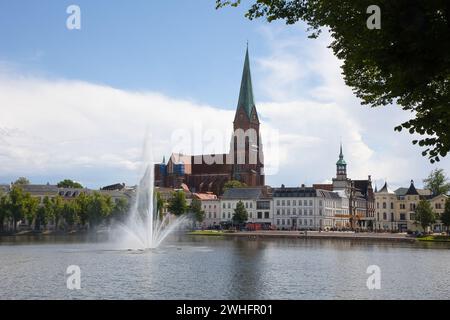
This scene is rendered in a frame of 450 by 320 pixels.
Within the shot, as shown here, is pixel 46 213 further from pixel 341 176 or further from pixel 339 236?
pixel 341 176

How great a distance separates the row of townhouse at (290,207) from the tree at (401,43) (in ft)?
445

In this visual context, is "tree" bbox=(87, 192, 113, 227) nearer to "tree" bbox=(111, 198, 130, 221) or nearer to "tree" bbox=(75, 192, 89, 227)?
"tree" bbox=(75, 192, 89, 227)

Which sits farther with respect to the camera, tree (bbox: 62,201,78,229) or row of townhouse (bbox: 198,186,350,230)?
row of townhouse (bbox: 198,186,350,230)

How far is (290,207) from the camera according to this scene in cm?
16225

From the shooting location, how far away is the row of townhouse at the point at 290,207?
522 feet

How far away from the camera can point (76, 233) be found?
143375 millimetres

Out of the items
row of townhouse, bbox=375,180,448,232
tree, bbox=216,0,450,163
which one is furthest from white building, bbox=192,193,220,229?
tree, bbox=216,0,450,163

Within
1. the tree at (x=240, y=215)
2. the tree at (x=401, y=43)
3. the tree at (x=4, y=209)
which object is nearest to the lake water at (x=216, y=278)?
the tree at (x=401, y=43)

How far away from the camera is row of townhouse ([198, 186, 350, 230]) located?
6270 inches

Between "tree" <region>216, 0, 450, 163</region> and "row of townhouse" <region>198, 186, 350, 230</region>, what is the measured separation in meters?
136

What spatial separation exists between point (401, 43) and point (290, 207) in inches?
5789

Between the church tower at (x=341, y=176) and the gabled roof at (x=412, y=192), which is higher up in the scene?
the church tower at (x=341, y=176)

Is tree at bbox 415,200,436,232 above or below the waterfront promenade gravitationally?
above

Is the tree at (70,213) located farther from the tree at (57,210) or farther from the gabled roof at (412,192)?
the gabled roof at (412,192)
